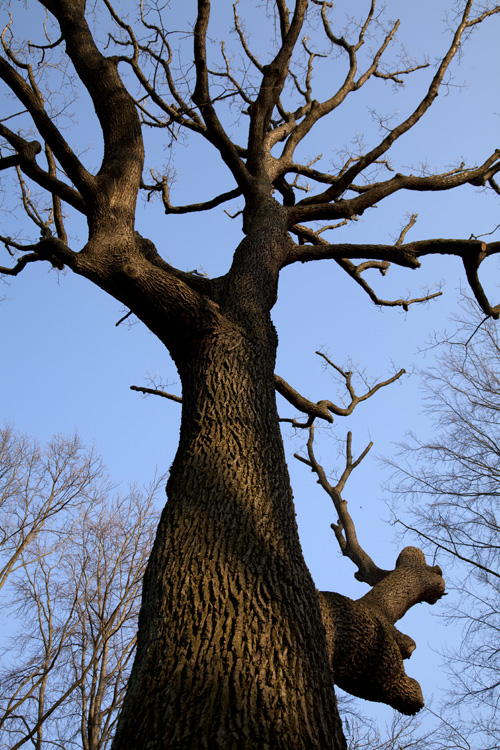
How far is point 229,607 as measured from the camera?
1702 mm

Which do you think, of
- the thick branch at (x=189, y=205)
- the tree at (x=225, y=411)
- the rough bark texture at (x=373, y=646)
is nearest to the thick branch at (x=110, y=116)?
the tree at (x=225, y=411)

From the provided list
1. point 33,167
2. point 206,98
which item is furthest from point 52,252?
point 206,98

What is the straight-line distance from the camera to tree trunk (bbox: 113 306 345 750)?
141 centimetres

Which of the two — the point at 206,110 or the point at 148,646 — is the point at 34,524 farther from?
the point at 148,646

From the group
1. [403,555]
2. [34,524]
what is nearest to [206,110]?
[403,555]

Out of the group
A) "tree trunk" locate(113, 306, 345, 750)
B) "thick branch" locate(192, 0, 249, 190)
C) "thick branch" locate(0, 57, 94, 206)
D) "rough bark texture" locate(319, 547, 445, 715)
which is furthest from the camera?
"thick branch" locate(192, 0, 249, 190)

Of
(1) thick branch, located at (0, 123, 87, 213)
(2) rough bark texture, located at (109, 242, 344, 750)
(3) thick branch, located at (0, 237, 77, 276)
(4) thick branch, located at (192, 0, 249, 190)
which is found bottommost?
(2) rough bark texture, located at (109, 242, 344, 750)

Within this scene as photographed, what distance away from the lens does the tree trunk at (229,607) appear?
55.4 inches

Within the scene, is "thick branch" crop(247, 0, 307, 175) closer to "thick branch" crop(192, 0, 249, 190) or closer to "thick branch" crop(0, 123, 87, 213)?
"thick branch" crop(192, 0, 249, 190)

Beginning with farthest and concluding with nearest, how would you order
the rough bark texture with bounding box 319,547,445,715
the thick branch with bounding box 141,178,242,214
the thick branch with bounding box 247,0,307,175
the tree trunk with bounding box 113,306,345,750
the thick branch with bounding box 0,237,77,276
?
the thick branch with bounding box 141,178,242,214 < the thick branch with bounding box 247,0,307,175 < the thick branch with bounding box 0,237,77,276 < the rough bark texture with bounding box 319,547,445,715 < the tree trunk with bounding box 113,306,345,750

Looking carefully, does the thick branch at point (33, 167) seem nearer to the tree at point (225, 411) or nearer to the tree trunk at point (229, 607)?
the tree at point (225, 411)

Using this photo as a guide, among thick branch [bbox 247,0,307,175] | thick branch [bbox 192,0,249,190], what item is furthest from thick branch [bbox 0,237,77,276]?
thick branch [bbox 247,0,307,175]

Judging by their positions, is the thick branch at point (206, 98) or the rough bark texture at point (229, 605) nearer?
the rough bark texture at point (229, 605)

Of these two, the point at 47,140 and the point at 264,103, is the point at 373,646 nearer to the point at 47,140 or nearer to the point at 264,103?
the point at 47,140
